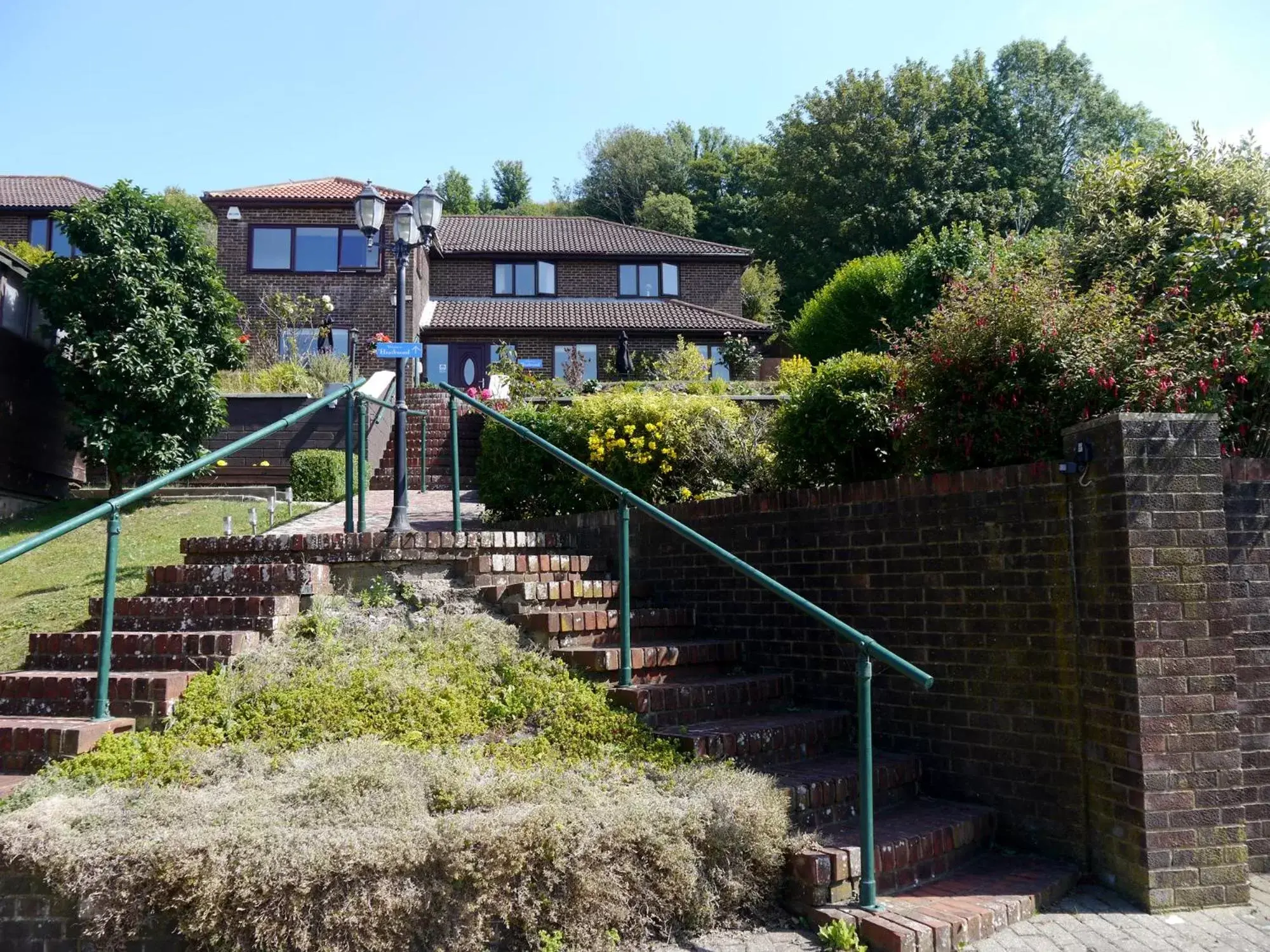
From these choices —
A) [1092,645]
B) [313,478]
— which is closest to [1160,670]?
[1092,645]

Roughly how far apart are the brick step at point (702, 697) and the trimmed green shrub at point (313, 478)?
352 inches

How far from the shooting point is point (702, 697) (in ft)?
17.9

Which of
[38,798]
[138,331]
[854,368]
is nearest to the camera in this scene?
[38,798]

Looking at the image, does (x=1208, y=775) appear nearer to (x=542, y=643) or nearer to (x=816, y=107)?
(x=542, y=643)

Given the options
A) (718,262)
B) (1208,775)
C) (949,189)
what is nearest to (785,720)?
(1208,775)

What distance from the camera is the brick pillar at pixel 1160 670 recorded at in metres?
4.39

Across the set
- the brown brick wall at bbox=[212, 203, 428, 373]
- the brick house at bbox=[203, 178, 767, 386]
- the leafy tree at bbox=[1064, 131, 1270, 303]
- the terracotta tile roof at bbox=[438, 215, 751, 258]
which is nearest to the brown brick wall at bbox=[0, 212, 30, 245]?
the brick house at bbox=[203, 178, 767, 386]

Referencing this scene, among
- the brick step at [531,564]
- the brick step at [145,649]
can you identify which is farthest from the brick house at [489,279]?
the brick step at [145,649]

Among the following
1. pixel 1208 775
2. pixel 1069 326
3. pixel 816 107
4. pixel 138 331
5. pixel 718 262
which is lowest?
pixel 1208 775

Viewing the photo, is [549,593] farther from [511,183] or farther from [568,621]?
[511,183]

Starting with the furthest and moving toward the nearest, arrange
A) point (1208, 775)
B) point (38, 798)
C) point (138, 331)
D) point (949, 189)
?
1. point (949, 189)
2. point (138, 331)
3. point (1208, 775)
4. point (38, 798)

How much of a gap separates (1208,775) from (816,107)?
38.1 metres

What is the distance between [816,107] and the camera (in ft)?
127

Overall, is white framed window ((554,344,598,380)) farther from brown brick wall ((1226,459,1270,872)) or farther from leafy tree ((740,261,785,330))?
brown brick wall ((1226,459,1270,872))
